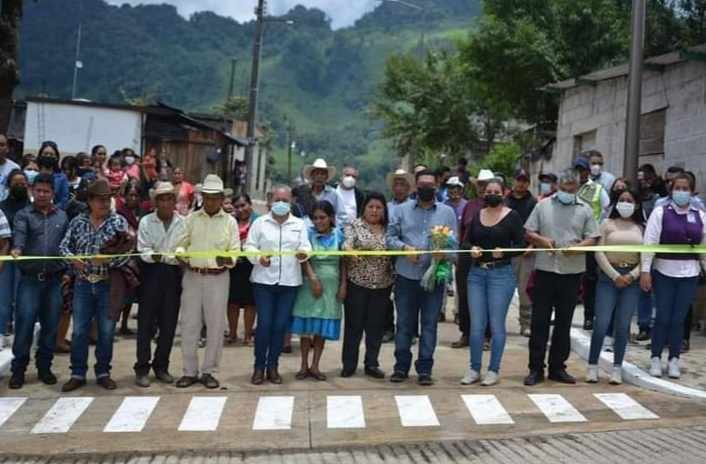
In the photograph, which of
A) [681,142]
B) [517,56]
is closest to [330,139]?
[517,56]

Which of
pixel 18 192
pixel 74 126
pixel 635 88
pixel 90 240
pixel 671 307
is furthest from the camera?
pixel 74 126

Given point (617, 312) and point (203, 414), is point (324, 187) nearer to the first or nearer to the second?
point (617, 312)

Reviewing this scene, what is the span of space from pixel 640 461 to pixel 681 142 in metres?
9.19

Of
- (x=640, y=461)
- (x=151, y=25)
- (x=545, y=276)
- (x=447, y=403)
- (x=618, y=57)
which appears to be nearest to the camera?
(x=640, y=461)

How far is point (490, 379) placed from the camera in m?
8.79

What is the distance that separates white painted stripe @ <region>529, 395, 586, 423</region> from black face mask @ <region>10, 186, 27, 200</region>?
18.1ft

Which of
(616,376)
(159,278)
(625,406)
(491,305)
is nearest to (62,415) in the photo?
(159,278)

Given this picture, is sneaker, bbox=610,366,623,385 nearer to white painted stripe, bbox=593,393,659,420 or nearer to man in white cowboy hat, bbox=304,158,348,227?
white painted stripe, bbox=593,393,659,420

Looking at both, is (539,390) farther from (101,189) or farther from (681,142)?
(681,142)

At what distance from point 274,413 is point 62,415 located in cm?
177

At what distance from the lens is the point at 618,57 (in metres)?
22.7

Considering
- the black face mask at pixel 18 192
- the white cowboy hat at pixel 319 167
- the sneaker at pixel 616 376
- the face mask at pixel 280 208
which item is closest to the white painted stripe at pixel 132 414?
the face mask at pixel 280 208

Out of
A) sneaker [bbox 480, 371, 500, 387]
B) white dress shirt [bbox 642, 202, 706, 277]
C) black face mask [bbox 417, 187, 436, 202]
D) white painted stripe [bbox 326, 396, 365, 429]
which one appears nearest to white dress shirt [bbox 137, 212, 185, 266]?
white painted stripe [bbox 326, 396, 365, 429]

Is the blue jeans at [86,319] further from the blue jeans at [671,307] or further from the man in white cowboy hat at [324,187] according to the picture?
the blue jeans at [671,307]
